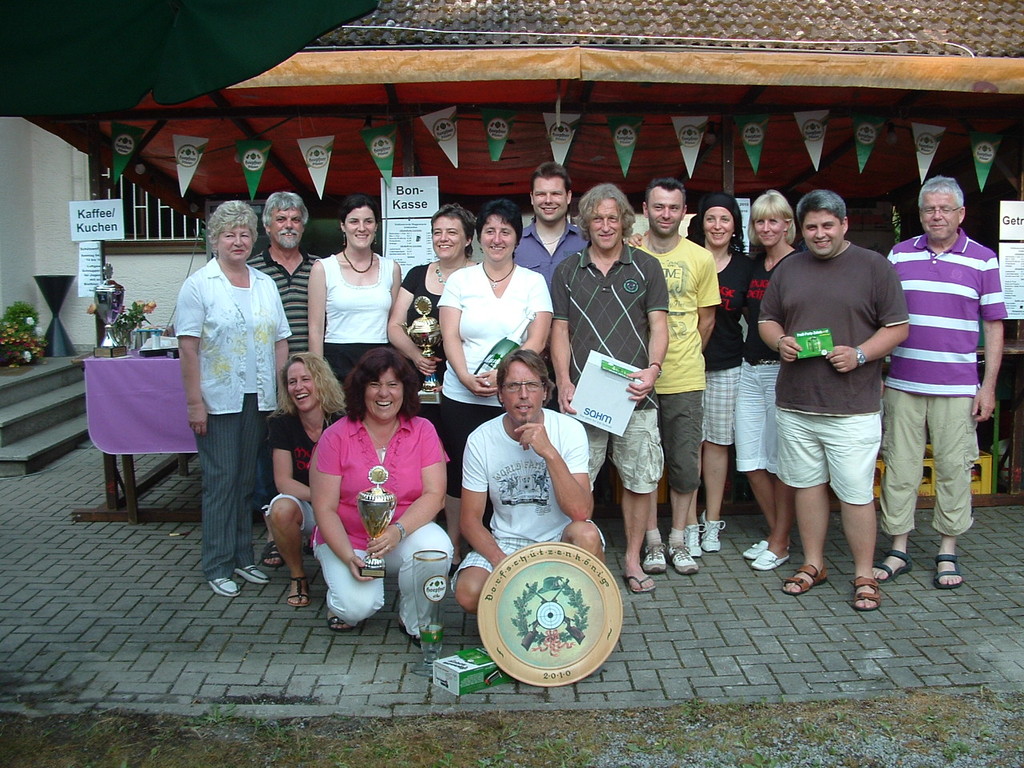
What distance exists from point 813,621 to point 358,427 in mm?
2339

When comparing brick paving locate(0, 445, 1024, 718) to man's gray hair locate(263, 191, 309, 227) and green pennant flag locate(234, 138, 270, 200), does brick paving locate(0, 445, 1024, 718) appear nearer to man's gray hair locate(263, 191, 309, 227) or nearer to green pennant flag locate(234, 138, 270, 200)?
man's gray hair locate(263, 191, 309, 227)

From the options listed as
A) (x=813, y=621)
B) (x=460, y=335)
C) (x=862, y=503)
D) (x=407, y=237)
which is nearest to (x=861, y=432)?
(x=862, y=503)

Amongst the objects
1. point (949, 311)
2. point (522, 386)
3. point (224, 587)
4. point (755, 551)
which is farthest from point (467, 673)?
point (949, 311)

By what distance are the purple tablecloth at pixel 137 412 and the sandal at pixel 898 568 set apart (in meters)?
4.18

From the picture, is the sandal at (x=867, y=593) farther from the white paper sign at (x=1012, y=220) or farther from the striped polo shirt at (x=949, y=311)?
the white paper sign at (x=1012, y=220)

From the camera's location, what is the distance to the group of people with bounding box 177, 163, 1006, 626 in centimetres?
401

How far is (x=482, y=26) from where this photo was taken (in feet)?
19.6

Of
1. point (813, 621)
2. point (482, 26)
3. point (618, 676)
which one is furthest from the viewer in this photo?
point (482, 26)

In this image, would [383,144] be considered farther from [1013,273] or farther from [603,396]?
[1013,273]

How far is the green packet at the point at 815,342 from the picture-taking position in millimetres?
4258

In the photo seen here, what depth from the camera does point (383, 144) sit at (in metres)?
6.16

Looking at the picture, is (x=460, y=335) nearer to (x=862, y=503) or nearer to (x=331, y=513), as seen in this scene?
(x=331, y=513)

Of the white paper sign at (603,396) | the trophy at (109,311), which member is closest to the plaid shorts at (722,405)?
the white paper sign at (603,396)

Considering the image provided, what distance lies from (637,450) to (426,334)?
4.30ft
